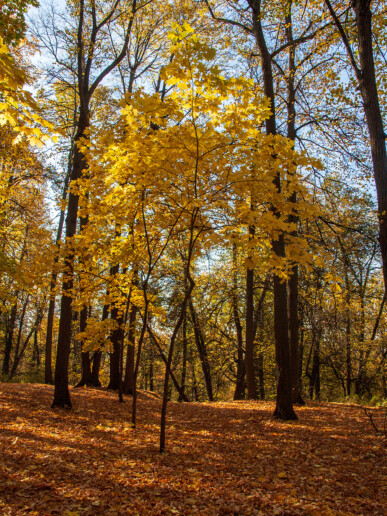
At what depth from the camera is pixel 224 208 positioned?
425 centimetres

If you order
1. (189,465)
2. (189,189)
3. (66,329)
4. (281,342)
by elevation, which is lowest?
(189,465)

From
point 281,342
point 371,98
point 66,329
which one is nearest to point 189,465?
point 281,342

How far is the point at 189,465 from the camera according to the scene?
3.94 m

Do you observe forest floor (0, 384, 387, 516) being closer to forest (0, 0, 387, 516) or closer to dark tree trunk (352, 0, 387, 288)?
forest (0, 0, 387, 516)

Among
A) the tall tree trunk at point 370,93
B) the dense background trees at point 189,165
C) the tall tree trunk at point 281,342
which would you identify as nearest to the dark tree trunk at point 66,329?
the dense background trees at point 189,165

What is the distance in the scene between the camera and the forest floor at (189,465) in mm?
2932

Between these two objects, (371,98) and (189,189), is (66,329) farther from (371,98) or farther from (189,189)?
(371,98)

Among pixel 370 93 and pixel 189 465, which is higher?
pixel 370 93

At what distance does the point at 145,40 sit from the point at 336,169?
7.11 metres

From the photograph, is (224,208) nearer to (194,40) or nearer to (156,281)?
(194,40)

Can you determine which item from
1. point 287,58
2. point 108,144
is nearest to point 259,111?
point 108,144

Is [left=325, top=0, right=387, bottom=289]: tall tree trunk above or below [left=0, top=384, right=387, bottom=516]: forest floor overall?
above

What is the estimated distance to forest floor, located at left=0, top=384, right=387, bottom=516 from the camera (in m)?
2.93

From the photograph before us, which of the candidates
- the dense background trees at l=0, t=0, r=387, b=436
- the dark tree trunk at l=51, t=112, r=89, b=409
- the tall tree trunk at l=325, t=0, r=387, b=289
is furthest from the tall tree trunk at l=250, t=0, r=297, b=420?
the dark tree trunk at l=51, t=112, r=89, b=409
